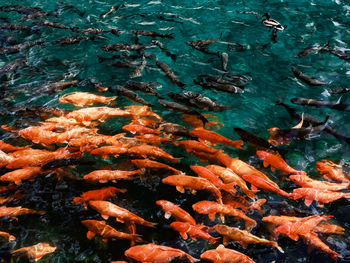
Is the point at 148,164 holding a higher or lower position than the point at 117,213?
higher

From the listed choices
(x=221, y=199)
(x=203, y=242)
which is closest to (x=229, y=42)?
(x=221, y=199)

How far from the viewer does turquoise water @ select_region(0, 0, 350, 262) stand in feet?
12.4

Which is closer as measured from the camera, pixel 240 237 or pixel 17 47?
pixel 240 237

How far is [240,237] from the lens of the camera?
3.38 m

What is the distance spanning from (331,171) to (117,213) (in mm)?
3383

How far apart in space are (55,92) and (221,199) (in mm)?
4599

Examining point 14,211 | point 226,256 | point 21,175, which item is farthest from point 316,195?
point 21,175

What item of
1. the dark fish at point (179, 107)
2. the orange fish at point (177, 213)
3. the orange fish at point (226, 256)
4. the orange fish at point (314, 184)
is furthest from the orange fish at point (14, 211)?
the orange fish at point (314, 184)

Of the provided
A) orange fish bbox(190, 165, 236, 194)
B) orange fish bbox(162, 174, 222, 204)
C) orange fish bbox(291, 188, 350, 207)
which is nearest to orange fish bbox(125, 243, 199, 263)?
orange fish bbox(162, 174, 222, 204)

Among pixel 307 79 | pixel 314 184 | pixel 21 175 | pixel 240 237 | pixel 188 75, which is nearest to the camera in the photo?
pixel 240 237

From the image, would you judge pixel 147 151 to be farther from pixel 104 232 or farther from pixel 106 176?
pixel 104 232

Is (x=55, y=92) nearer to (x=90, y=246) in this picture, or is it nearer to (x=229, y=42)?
(x=90, y=246)

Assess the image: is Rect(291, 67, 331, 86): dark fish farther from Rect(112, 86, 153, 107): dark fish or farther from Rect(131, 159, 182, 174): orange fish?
Rect(131, 159, 182, 174): orange fish

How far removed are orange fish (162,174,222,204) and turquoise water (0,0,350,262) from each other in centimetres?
32
